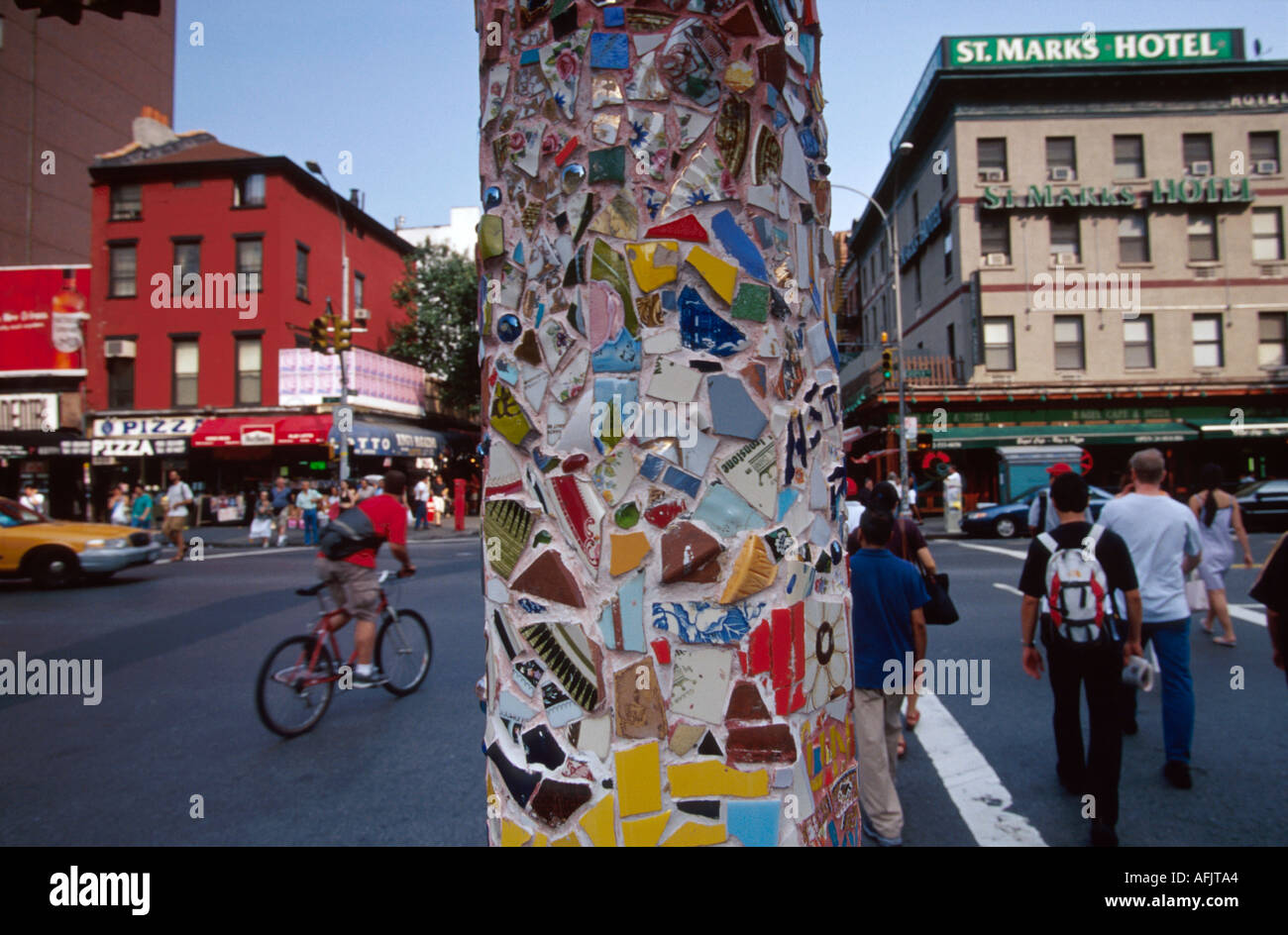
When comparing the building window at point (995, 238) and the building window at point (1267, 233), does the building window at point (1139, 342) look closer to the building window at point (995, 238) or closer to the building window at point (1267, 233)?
the building window at point (1267, 233)

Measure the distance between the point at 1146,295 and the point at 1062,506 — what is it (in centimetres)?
2842

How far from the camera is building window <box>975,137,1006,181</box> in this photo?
27984mm

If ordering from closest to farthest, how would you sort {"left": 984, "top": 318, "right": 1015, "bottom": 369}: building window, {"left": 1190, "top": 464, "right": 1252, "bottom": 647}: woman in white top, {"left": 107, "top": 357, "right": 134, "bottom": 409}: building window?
{"left": 1190, "top": 464, "right": 1252, "bottom": 647}: woman in white top, {"left": 984, "top": 318, "right": 1015, "bottom": 369}: building window, {"left": 107, "top": 357, "right": 134, "bottom": 409}: building window

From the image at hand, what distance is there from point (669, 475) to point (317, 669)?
493 cm

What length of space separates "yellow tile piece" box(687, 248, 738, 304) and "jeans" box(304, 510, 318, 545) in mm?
21174

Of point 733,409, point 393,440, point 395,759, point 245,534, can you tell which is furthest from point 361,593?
point 393,440

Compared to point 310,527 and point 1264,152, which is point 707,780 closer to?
point 310,527

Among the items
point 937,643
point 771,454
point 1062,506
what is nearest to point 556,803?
point 771,454

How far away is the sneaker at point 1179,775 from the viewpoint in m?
4.36

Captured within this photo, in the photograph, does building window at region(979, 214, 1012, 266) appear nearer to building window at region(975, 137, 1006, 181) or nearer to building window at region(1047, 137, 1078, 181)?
building window at region(975, 137, 1006, 181)

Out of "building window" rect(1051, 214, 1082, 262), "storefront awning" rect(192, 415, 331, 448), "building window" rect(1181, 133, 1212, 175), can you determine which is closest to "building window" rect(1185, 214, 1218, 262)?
"building window" rect(1181, 133, 1212, 175)

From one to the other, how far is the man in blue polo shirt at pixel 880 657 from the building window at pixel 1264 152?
32475 mm

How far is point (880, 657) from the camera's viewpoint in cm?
411

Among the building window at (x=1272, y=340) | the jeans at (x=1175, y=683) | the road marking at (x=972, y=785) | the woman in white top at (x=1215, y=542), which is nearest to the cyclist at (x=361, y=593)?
the road marking at (x=972, y=785)
